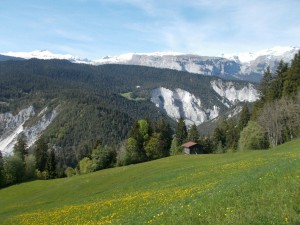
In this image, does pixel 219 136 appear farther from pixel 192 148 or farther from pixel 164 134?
pixel 192 148

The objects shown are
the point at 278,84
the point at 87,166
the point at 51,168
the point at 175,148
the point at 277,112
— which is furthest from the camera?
the point at 175,148

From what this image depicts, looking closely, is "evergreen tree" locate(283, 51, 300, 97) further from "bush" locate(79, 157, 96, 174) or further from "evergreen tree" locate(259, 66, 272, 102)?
"bush" locate(79, 157, 96, 174)

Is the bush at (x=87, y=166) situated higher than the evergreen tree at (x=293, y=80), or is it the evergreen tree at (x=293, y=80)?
the evergreen tree at (x=293, y=80)

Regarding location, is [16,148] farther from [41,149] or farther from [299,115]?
[299,115]

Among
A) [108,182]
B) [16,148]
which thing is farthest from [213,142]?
[108,182]

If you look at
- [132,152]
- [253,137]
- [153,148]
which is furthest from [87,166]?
[253,137]

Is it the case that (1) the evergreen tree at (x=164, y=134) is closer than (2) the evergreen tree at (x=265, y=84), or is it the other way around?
(2) the evergreen tree at (x=265, y=84)

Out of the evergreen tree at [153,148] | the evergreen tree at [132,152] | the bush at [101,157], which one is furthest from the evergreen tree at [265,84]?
the bush at [101,157]

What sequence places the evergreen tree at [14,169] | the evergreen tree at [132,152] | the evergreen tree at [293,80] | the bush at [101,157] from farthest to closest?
the evergreen tree at [132,152]
the bush at [101,157]
the evergreen tree at [14,169]
the evergreen tree at [293,80]

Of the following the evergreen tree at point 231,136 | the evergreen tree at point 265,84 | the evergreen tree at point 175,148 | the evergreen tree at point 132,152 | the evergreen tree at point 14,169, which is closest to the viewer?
the evergreen tree at point 14,169

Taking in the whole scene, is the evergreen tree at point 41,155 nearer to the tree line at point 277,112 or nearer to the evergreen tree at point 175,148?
the evergreen tree at point 175,148

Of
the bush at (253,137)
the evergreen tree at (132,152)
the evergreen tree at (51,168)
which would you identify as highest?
the bush at (253,137)

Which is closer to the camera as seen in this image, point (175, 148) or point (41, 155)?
point (175, 148)

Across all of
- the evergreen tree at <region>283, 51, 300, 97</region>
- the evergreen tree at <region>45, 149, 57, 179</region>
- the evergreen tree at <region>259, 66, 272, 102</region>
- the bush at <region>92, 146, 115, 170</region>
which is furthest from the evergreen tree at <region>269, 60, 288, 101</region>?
the evergreen tree at <region>45, 149, 57, 179</region>
